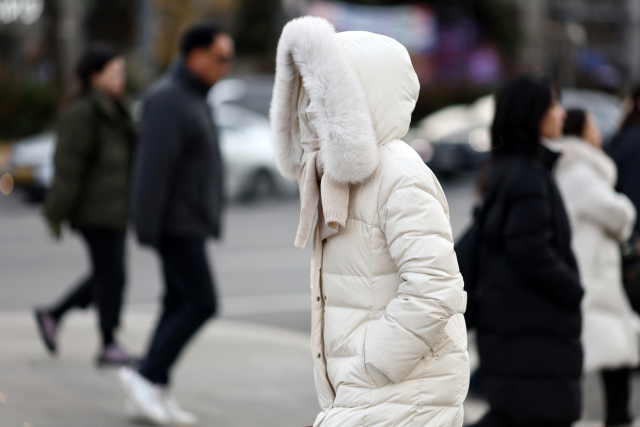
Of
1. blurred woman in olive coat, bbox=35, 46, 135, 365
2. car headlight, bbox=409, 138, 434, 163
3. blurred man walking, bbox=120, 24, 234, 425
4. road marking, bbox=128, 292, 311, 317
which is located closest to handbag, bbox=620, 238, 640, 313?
blurred man walking, bbox=120, 24, 234, 425

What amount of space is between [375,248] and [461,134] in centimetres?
1865

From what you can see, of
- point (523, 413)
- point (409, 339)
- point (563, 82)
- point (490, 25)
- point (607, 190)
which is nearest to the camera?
point (409, 339)

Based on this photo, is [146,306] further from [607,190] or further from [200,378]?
[607,190]

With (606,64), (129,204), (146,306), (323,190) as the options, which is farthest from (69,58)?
(606,64)

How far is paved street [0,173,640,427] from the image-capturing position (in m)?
5.04

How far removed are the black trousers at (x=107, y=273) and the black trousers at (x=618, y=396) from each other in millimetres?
3014

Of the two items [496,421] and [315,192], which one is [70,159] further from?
[315,192]

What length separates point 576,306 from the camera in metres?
3.85

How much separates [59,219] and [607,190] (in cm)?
329

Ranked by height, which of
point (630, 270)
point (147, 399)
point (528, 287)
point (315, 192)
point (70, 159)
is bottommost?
point (147, 399)

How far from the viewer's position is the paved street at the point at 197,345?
16.5 ft

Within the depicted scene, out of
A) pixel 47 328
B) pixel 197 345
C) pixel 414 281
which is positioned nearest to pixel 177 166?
pixel 47 328

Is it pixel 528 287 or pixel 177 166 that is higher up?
pixel 177 166

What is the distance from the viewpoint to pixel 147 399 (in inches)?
185
